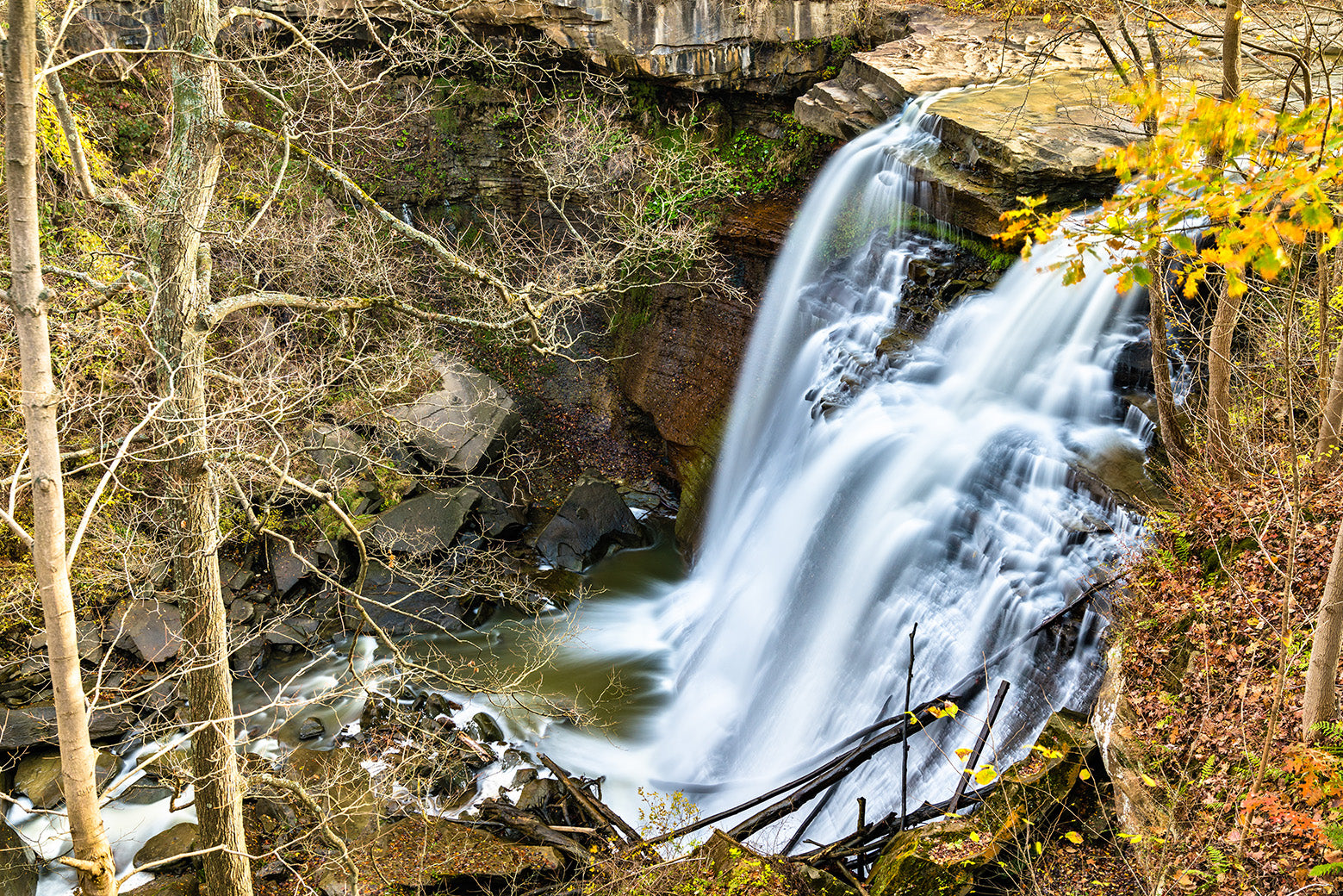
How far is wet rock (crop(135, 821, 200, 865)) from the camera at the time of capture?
7125mm

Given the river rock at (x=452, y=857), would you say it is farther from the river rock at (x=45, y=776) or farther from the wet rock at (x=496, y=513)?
the wet rock at (x=496, y=513)

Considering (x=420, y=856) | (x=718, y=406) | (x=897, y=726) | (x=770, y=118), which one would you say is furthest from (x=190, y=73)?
(x=770, y=118)

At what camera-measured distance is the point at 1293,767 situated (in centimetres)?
371

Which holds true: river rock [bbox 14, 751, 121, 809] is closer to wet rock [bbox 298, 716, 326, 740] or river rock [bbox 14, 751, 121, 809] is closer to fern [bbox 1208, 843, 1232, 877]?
wet rock [bbox 298, 716, 326, 740]

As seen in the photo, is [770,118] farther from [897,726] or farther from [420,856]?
[420,856]

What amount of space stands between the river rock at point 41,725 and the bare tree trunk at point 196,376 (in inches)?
135

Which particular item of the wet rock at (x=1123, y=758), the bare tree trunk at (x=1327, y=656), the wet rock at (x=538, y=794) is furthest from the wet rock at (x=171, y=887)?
the bare tree trunk at (x=1327, y=656)

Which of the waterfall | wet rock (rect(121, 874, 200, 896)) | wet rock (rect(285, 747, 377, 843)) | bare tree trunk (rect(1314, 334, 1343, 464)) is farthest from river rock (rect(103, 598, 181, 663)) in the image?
bare tree trunk (rect(1314, 334, 1343, 464))

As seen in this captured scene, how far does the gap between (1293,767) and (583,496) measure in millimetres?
9397

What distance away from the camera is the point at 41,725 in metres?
8.31

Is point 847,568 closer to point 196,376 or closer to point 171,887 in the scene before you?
point 196,376

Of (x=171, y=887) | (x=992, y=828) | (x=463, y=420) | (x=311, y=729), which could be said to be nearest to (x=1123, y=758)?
(x=992, y=828)

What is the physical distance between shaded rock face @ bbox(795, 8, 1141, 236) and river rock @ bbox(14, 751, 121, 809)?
34.5ft

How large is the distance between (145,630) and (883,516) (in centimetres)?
798
